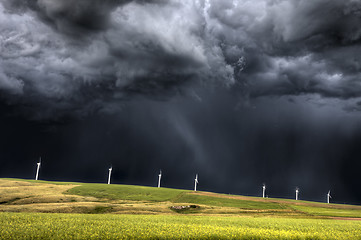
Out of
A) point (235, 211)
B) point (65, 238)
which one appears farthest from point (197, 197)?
point (65, 238)

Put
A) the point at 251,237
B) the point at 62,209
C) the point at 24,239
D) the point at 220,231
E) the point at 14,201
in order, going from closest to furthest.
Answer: the point at 24,239 < the point at 251,237 < the point at 220,231 < the point at 62,209 < the point at 14,201

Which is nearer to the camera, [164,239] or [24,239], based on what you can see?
[24,239]

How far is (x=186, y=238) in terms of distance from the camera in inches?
1232

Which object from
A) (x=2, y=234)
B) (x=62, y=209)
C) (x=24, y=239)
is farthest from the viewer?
(x=62, y=209)

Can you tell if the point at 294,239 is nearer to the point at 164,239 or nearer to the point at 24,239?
the point at 164,239

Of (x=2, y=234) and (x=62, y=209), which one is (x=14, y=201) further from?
(x=2, y=234)

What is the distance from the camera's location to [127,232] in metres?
34.4

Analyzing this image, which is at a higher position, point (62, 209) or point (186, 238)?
point (186, 238)

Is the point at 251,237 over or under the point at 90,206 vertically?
over

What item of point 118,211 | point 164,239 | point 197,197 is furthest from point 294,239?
point 197,197

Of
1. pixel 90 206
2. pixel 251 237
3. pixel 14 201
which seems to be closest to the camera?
pixel 251 237

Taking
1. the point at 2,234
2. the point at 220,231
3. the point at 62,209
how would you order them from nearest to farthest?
the point at 2,234 < the point at 220,231 < the point at 62,209

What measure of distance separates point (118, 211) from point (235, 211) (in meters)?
39.9

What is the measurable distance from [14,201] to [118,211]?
128 ft
